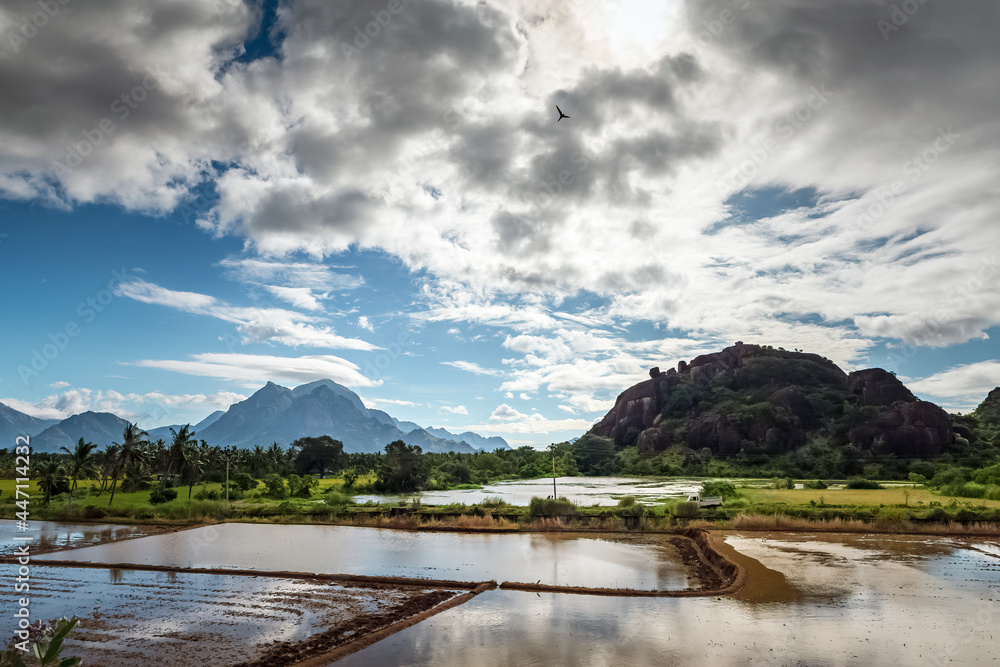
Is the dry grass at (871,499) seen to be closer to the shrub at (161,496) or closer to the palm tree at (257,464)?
the shrub at (161,496)

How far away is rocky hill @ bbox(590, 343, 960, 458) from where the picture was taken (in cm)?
10125

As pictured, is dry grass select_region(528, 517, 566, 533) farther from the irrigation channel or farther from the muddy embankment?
the muddy embankment

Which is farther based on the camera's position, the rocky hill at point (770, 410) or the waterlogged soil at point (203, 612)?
the rocky hill at point (770, 410)

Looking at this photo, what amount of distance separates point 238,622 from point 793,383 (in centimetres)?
14524

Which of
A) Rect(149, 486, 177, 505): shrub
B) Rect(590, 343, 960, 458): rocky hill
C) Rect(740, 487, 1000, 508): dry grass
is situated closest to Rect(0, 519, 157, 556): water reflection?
Rect(149, 486, 177, 505): shrub

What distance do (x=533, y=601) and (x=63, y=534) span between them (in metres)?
33.6

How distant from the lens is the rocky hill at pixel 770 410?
10125cm

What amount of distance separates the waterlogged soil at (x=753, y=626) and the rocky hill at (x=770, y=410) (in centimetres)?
9649

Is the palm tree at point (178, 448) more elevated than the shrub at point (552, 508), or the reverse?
the palm tree at point (178, 448)

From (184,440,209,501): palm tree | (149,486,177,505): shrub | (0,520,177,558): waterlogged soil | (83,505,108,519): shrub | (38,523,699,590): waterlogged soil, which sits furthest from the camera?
(184,440,209,501): palm tree

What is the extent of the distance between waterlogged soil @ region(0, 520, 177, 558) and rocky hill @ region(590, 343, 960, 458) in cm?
10486

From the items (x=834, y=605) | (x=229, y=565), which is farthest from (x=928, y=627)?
(x=229, y=565)

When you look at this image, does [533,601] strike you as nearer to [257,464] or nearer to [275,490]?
[275,490]

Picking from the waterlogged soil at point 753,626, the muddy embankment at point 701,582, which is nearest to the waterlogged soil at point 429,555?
the muddy embankment at point 701,582
